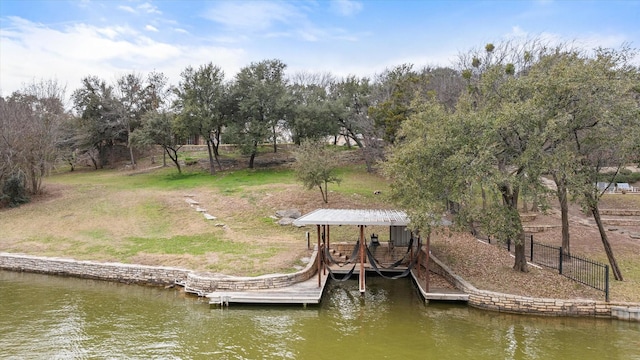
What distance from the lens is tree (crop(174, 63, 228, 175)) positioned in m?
31.3

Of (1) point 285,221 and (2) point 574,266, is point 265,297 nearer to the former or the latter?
(1) point 285,221

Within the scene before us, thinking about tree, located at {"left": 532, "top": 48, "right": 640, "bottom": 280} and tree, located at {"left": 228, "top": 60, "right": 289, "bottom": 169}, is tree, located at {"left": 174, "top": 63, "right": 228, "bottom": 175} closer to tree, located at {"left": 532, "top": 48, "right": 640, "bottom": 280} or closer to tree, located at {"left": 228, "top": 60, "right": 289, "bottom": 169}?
tree, located at {"left": 228, "top": 60, "right": 289, "bottom": 169}

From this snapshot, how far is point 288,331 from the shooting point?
10.5 meters

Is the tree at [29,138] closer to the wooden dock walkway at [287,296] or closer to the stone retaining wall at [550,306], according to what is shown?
the wooden dock walkway at [287,296]

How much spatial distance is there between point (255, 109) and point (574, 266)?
81.5 feet

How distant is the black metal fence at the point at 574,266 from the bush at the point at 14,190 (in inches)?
1077

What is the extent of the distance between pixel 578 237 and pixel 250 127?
23.8 metres

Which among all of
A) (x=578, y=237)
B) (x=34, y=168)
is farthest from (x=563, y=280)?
(x=34, y=168)

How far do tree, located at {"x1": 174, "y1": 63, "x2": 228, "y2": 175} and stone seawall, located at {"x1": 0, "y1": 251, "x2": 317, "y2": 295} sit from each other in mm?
16490

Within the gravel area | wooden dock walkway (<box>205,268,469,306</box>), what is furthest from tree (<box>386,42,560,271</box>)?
wooden dock walkway (<box>205,268,469,306</box>)

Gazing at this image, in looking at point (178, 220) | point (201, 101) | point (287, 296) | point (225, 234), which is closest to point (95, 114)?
point (201, 101)

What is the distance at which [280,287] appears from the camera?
518 inches

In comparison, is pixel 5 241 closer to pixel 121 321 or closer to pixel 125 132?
pixel 121 321

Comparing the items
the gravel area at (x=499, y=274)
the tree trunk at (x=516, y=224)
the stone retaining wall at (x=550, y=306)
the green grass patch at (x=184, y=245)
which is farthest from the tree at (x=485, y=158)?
the green grass patch at (x=184, y=245)
